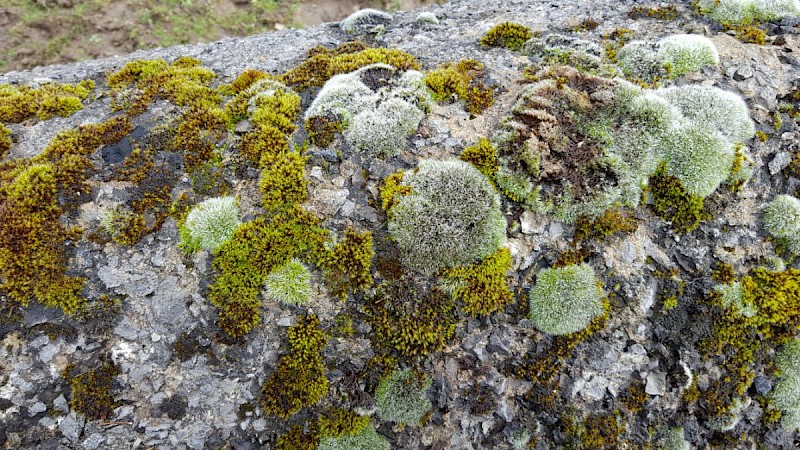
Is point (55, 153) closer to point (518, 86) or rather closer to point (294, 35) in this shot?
point (294, 35)

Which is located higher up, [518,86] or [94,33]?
[518,86]

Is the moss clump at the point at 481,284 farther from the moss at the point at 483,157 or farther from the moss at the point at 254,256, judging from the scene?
the moss at the point at 254,256

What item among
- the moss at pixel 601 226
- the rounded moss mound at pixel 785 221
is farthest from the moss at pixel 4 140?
the rounded moss mound at pixel 785 221

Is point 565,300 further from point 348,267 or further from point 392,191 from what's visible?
point 348,267

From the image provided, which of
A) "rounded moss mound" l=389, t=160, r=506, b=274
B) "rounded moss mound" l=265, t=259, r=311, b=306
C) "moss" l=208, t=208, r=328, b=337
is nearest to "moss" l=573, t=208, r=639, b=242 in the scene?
"rounded moss mound" l=389, t=160, r=506, b=274

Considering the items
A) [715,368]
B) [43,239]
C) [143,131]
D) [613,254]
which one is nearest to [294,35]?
[143,131]

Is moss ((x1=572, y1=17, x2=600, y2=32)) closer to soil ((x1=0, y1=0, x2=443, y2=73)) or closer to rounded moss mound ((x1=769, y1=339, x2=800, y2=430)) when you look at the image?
rounded moss mound ((x1=769, y1=339, x2=800, y2=430))
